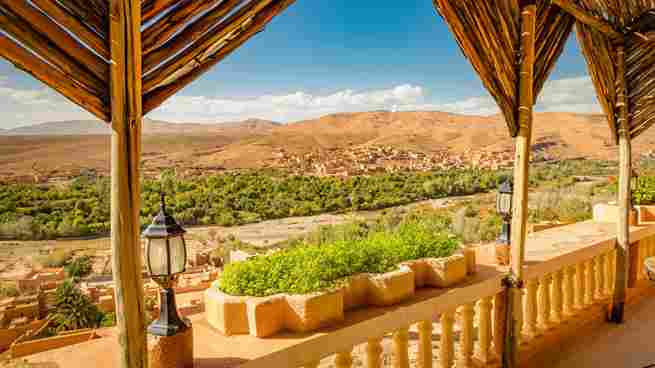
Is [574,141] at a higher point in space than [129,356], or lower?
higher

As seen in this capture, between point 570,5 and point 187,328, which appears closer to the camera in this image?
point 187,328

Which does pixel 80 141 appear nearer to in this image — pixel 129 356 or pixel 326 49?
pixel 129 356

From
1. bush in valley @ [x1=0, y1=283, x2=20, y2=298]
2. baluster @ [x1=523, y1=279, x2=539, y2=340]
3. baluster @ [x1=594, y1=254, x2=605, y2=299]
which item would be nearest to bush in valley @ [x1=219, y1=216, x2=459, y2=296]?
baluster @ [x1=523, y1=279, x2=539, y2=340]

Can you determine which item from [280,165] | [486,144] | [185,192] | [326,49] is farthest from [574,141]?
[185,192]

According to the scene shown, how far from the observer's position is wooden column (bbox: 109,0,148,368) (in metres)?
0.88

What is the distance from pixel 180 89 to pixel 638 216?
4.20 m

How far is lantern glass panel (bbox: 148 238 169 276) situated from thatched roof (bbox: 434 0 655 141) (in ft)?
4.63

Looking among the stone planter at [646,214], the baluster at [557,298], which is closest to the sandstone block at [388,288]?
the baluster at [557,298]

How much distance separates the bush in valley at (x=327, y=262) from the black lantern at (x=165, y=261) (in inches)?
12.8

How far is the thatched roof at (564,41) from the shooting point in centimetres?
182

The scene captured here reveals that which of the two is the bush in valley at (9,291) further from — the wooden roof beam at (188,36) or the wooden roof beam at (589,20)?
the wooden roof beam at (589,20)

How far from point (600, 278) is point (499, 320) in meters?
1.42

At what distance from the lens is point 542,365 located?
2.32 m

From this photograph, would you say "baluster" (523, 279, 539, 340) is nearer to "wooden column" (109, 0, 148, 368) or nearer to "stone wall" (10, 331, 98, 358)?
"wooden column" (109, 0, 148, 368)
